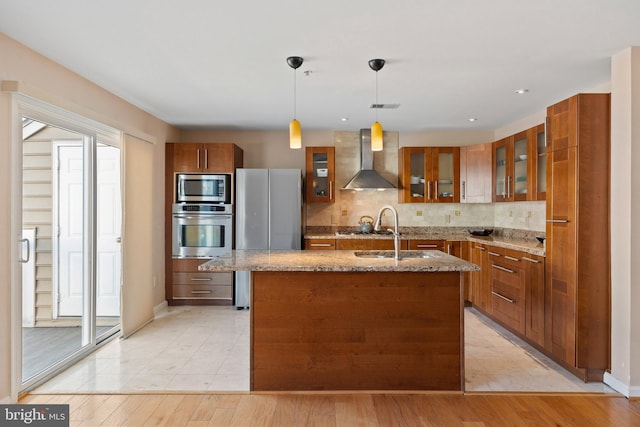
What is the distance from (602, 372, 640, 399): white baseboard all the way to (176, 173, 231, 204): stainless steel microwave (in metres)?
4.18

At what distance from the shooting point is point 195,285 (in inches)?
208

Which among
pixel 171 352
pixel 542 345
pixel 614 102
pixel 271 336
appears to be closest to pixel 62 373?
pixel 171 352

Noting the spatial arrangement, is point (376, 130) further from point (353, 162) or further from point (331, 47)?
point (353, 162)

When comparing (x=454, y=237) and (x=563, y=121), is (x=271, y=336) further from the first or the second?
(x=454, y=237)

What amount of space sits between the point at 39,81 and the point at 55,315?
2138 mm

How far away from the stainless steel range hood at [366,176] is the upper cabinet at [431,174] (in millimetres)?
291

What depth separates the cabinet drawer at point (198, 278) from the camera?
526 centimetres

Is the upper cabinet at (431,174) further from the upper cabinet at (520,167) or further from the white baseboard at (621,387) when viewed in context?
the white baseboard at (621,387)

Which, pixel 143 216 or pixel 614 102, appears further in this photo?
pixel 143 216

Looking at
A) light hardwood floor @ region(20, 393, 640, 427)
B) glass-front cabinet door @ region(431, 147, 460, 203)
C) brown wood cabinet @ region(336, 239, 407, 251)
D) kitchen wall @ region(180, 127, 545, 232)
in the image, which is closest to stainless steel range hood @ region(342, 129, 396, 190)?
kitchen wall @ region(180, 127, 545, 232)

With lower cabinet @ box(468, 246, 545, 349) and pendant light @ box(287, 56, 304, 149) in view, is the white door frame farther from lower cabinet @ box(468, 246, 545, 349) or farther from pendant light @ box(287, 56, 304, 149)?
lower cabinet @ box(468, 246, 545, 349)

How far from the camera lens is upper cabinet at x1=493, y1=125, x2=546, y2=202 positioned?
164 inches

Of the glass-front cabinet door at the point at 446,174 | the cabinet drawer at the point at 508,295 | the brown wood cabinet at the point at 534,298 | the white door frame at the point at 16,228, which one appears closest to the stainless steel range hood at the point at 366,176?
the glass-front cabinet door at the point at 446,174

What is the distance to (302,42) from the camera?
270 cm
